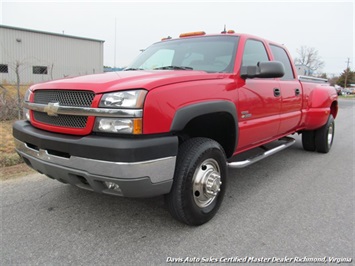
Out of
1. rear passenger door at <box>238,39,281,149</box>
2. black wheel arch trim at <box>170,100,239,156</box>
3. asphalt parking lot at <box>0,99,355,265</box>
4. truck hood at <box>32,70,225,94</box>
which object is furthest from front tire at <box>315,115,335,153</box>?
truck hood at <box>32,70,225,94</box>

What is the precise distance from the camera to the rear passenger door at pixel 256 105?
3346 mm

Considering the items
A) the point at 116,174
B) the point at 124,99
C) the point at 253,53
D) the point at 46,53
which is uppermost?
the point at 46,53

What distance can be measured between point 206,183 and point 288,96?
2301 millimetres

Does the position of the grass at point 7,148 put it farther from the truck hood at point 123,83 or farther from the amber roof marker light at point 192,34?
the amber roof marker light at point 192,34

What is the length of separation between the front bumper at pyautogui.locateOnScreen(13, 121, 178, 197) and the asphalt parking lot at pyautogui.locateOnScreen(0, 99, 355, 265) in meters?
0.50

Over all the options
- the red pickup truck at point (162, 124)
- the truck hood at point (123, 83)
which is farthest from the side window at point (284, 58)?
the truck hood at point (123, 83)

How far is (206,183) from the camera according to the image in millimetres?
2803

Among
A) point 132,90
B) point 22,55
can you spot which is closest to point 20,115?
point 132,90

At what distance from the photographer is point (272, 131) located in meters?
4.08

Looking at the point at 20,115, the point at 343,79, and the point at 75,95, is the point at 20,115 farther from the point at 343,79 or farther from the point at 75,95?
the point at 343,79

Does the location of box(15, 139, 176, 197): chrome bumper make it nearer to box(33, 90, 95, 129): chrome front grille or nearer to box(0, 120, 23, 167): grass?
box(33, 90, 95, 129): chrome front grille

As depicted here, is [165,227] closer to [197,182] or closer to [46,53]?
[197,182]

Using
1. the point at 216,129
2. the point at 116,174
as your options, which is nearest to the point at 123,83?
the point at 116,174

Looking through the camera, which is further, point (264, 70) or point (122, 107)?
point (264, 70)
